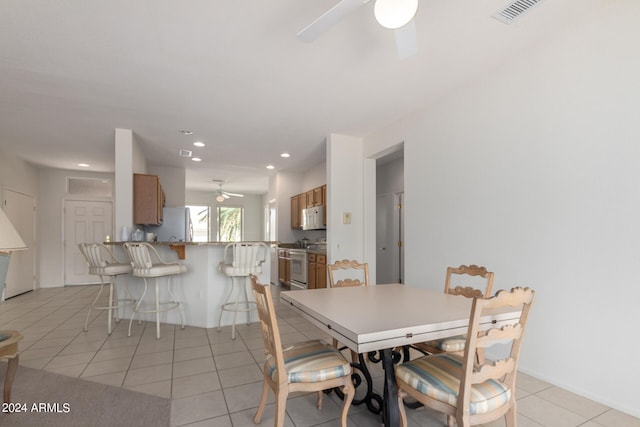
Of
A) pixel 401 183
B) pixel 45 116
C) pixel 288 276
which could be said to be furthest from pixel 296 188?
pixel 45 116

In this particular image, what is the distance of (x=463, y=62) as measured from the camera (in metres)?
2.74

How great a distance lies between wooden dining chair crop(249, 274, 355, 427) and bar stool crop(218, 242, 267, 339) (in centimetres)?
192

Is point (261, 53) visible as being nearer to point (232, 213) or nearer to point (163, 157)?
point (163, 157)

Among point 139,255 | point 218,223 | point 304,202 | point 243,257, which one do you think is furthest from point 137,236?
point 218,223

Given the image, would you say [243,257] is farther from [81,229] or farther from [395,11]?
[81,229]

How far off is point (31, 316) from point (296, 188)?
5148mm

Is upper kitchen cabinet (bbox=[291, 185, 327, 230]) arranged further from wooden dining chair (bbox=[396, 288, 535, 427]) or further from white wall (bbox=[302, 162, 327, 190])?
wooden dining chair (bbox=[396, 288, 535, 427])

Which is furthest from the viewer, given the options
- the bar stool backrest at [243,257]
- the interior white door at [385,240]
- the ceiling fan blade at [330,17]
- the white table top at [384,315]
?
the interior white door at [385,240]

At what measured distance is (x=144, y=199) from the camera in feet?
14.8

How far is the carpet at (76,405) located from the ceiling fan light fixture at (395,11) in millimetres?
2645

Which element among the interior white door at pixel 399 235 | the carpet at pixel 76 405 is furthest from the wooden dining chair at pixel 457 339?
the interior white door at pixel 399 235

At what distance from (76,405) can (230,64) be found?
2813 millimetres

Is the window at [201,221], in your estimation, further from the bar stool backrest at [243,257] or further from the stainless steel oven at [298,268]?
the bar stool backrest at [243,257]

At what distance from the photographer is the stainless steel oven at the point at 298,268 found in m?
5.98
